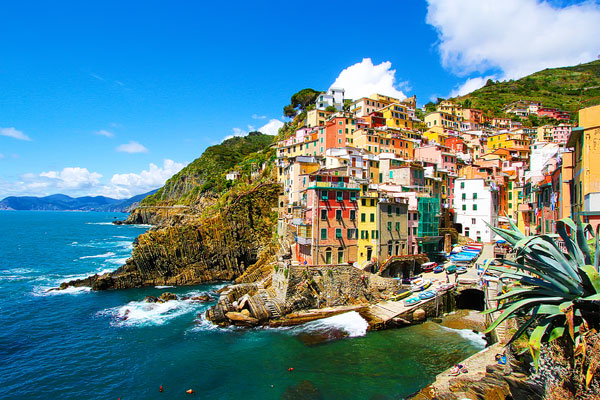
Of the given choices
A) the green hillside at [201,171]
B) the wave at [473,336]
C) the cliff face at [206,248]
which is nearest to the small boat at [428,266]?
the wave at [473,336]

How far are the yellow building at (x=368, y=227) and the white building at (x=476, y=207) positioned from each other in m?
21.4

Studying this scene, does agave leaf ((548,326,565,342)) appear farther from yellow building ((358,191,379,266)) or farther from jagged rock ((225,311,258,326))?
yellow building ((358,191,379,266))

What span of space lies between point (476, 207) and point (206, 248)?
46035 millimetres

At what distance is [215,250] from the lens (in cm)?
5931

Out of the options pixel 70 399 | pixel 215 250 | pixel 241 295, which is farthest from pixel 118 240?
pixel 70 399

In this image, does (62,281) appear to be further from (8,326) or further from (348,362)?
(348,362)

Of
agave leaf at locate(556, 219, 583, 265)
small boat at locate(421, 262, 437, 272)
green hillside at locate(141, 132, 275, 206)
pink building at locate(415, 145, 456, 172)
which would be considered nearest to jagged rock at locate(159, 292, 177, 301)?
small boat at locate(421, 262, 437, 272)

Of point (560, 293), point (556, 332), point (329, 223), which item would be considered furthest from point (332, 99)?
point (556, 332)

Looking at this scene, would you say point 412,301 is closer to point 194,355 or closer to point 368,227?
point 368,227

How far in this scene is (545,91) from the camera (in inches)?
6678

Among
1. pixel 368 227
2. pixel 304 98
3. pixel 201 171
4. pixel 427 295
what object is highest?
pixel 304 98

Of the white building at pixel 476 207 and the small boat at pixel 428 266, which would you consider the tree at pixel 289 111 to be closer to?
the white building at pixel 476 207

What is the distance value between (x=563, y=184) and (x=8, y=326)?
55.9 meters

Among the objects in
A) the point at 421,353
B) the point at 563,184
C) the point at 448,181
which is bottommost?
the point at 421,353
